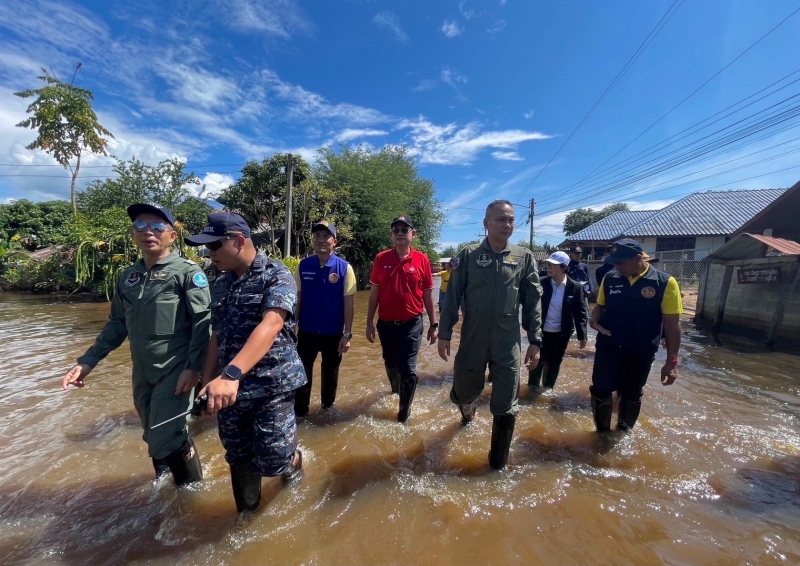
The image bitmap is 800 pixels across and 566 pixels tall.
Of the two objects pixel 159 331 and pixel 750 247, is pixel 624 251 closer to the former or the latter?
pixel 159 331

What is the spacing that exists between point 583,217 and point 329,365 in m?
47.0

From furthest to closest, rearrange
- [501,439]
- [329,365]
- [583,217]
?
[583,217]
[329,365]
[501,439]

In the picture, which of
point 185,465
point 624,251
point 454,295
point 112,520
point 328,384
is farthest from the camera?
point 328,384

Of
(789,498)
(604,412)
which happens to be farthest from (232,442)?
(789,498)

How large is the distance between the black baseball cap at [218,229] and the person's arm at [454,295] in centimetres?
156

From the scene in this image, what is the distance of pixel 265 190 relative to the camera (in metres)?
17.3

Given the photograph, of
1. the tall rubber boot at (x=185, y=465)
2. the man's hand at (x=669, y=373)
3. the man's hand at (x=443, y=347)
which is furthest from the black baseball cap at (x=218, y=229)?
the man's hand at (x=669, y=373)

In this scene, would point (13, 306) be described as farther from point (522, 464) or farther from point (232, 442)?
point (522, 464)

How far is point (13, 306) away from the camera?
1201 centimetres

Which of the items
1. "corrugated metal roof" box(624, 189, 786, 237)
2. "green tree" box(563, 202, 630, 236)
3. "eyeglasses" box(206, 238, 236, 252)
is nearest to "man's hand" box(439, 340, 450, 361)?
"eyeglasses" box(206, 238, 236, 252)

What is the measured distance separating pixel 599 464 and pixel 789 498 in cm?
118

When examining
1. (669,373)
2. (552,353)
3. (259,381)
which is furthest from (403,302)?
(669,373)

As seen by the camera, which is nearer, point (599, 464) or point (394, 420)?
point (599, 464)

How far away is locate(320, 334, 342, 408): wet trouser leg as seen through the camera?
11.8ft
